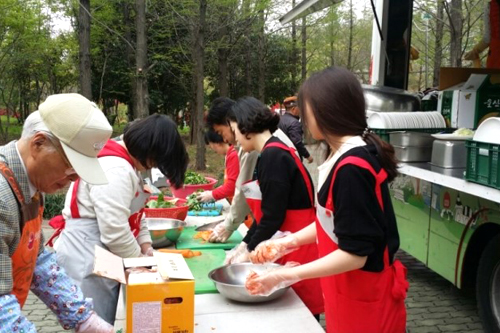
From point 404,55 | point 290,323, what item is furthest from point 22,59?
point 290,323

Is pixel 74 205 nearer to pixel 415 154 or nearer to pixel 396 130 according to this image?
pixel 415 154

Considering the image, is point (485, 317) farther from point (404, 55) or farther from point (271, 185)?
point (404, 55)

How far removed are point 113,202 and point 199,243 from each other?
125 centimetres

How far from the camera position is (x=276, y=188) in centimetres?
286

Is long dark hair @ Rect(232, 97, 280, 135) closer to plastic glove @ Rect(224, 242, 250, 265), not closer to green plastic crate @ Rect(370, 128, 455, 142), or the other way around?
plastic glove @ Rect(224, 242, 250, 265)

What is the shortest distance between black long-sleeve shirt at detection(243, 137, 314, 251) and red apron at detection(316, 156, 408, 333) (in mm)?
790

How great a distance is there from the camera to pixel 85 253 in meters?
2.51

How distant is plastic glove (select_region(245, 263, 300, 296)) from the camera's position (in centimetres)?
197

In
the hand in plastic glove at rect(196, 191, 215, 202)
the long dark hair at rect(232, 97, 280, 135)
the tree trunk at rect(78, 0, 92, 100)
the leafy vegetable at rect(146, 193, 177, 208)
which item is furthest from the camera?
the tree trunk at rect(78, 0, 92, 100)

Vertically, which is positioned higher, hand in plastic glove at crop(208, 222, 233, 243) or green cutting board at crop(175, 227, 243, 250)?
hand in plastic glove at crop(208, 222, 233, 243)

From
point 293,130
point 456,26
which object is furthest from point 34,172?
point 456,26

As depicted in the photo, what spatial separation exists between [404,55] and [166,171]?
166 inches

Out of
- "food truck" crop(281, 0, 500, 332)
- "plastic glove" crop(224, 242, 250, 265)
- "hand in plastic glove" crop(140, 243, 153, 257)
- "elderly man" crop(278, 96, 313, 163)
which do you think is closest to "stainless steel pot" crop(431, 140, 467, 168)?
"food truck" crop(281, 0, 500, 332)

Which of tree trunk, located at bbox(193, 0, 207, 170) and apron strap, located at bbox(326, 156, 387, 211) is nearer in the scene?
apron strap, located at bbox(326, 156, 387, 211)
